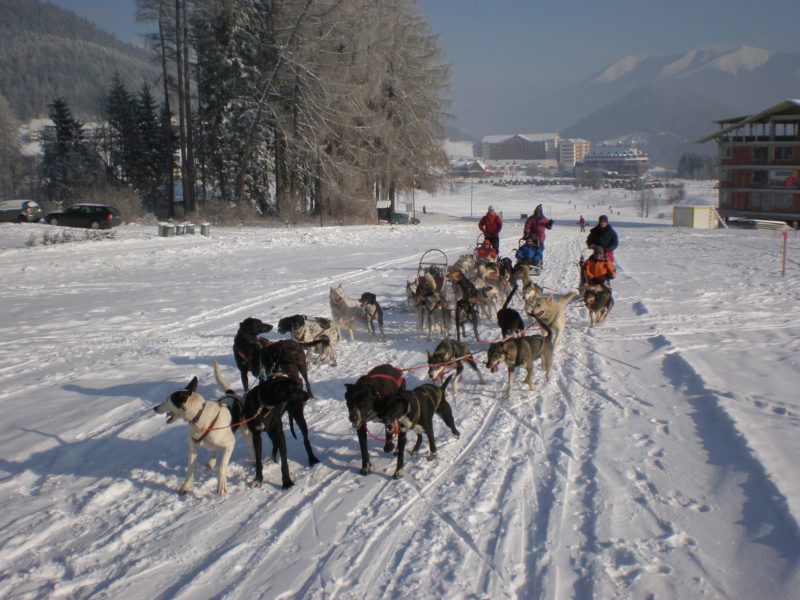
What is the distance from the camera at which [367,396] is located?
4434mm

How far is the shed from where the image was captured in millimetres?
37500

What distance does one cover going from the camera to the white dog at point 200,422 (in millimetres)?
4441

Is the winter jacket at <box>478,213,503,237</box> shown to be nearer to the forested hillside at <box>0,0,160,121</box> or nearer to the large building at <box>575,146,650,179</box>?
the large building at <box>575,146,650,179</box>

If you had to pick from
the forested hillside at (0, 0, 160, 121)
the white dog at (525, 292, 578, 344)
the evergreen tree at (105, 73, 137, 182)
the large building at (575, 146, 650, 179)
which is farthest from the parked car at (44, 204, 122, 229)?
the large building at (575, 146, 650, 179)

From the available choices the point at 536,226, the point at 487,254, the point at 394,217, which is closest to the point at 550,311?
the point at 487,254

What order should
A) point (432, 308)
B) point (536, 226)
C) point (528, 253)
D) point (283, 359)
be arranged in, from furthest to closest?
1. point (536, 226)
2. point (528, 253)
3. point (432, 308)
4. point (283, 359)

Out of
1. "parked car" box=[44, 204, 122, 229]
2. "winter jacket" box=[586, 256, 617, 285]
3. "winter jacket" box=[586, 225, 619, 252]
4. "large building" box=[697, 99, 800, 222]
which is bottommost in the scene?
"winter jacket" box=[586, 256, 617, 285]

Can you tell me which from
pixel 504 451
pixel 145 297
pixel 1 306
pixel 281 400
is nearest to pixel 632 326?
pixel 504 451

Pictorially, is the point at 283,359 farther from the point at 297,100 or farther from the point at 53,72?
the point at 53,72

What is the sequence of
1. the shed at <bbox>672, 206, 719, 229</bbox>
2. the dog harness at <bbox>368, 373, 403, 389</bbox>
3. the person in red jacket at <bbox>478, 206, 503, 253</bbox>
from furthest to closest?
1. the shed at <bbox>672, 206, 719, 229</bbox>
2. the person in red jacket at <bbox>478, 206, 503, 253</bbox>
3. the dog harness at <bbox>368, 373, 403, 389</bbox>

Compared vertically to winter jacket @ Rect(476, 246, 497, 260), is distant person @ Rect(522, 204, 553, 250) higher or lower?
higher

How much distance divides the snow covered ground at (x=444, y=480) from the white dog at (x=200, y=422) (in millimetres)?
184

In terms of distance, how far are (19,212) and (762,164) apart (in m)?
46.2

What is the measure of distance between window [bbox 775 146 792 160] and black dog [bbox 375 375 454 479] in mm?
46536
